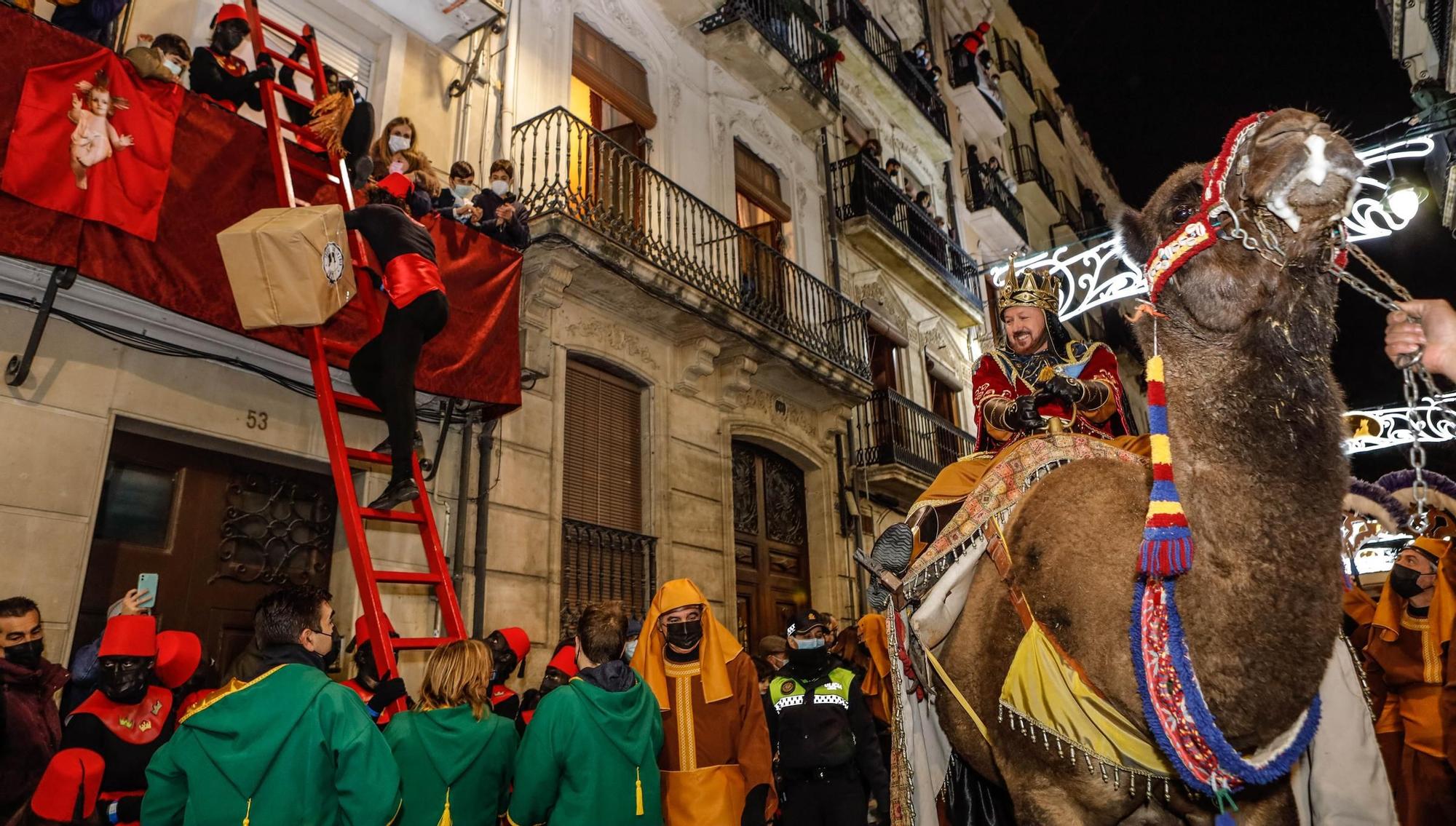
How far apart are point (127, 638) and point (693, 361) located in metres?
6.90

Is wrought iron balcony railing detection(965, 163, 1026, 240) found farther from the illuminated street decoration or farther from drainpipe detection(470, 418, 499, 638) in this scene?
drainpipe detection(470, 418, 499, 638)

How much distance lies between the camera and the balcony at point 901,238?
575 inches

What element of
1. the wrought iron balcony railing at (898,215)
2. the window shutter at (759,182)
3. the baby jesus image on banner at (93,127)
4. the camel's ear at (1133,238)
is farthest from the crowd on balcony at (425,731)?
the wrought iron balcony railing at (898,215)

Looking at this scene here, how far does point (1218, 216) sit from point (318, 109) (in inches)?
226

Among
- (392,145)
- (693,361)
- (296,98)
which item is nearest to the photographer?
(296,98)

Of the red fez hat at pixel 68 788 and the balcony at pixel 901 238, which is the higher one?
the balcony at pixel 901 238

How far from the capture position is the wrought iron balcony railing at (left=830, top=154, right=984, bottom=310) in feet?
48.0

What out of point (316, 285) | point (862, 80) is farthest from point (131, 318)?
point (862, 80)

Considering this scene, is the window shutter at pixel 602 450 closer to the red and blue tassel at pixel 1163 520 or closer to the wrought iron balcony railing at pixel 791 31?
the wrought iron balcony railing at pixel 791 31

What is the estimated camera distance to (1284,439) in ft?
7.13

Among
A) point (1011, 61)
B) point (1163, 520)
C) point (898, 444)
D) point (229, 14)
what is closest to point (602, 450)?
point (229, 14)

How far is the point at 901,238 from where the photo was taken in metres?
15.1

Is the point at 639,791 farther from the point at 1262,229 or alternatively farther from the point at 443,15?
the point at 443,15

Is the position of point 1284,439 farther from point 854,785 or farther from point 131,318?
point 131,318
